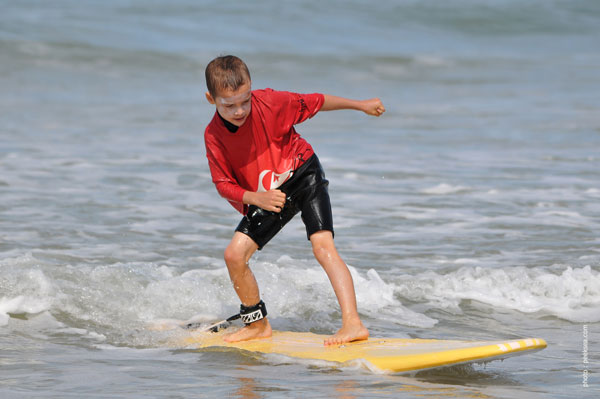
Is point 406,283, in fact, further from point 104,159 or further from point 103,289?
point 104,159

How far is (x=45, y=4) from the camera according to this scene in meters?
23.8

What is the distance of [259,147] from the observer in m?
4.23

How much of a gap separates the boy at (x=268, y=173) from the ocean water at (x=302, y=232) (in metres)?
0.46

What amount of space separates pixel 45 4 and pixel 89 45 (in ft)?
14.2

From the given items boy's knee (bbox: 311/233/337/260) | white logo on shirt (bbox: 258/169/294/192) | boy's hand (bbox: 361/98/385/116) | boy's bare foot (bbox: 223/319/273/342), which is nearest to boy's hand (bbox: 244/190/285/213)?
white logo on shirt (bbox: 258/169/294/192)

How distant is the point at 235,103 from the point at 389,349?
1.36 meters

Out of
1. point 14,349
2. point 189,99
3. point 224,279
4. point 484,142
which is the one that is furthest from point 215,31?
point 14,349

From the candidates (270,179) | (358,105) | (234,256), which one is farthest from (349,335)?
(358,105)

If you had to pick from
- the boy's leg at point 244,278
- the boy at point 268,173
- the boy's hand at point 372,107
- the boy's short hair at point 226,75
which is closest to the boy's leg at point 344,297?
the boy at point 268,173

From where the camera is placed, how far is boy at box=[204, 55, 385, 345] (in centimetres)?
409

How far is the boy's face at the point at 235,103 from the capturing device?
158 inches

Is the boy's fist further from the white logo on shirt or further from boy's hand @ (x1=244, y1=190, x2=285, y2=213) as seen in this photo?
the white logo on shirt

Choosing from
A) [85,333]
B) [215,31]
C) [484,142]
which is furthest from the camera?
[215,31]

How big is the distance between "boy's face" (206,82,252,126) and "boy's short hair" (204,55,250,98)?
23mm
